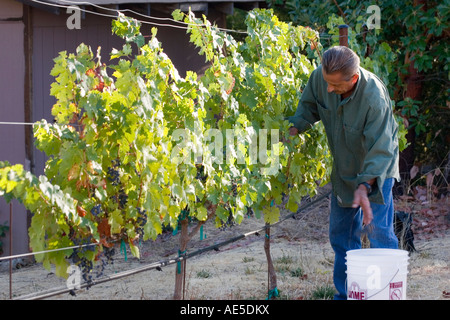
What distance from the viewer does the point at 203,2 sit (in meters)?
7.82

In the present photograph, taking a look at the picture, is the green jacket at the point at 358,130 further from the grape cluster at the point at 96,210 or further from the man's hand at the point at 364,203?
the grape cluster at the point at 96,210

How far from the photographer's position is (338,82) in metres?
3.88

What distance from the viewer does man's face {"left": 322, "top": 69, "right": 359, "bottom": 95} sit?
12.6 ft

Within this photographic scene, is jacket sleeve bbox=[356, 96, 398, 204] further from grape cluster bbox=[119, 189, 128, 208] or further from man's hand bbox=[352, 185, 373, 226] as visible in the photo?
grape cluster bbox=[119, 189, 128, 208]

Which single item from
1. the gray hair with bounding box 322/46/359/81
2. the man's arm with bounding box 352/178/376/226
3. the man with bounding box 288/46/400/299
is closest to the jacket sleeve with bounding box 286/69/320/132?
the man with bounding box 288/46/400/299

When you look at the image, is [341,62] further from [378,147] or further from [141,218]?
[141,218]

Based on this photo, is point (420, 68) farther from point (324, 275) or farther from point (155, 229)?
point (155, 229)

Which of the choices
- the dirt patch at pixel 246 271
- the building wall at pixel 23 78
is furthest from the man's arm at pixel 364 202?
the building wall at pixel 23 78

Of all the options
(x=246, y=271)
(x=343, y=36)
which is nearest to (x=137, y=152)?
(x=343, y=36)

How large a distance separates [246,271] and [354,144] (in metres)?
2.37
